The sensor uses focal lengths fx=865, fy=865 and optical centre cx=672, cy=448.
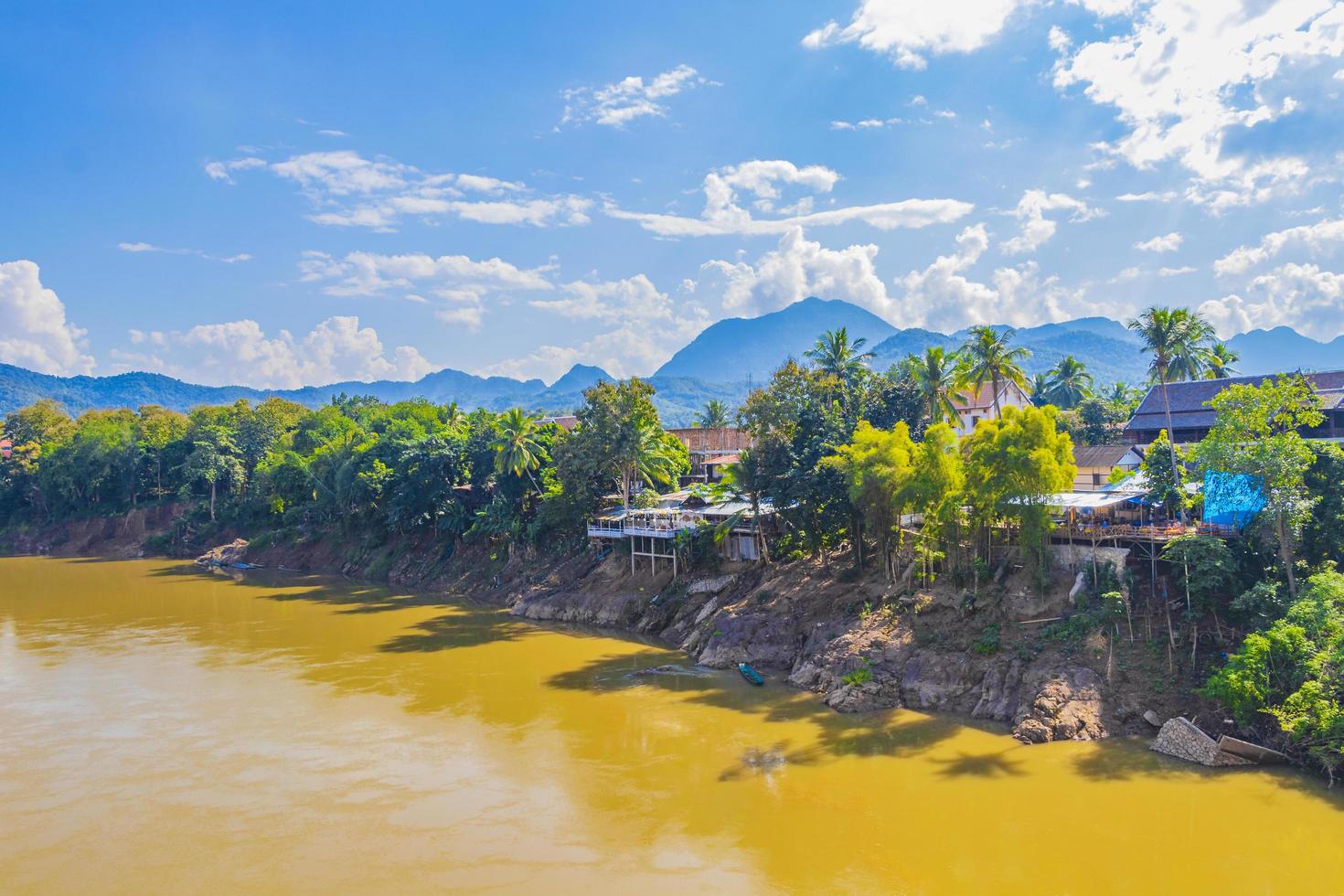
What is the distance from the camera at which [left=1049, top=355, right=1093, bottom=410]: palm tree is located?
6744cm

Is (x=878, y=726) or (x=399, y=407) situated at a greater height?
(x=399, y=407)

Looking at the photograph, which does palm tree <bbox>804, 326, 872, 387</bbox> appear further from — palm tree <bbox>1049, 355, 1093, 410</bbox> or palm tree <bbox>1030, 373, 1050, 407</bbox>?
palm tree <bbox>1030, 373, 1050, 407</bbox>

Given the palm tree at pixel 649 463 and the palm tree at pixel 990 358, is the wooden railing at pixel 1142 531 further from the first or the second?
the palm tree at pixel 649 463

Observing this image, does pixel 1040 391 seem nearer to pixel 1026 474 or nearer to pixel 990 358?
pixel 990 358

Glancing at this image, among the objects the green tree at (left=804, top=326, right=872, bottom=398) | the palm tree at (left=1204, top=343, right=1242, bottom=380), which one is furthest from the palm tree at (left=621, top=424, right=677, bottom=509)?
the palm tree at (left=1204, top=343, right=1242, bottom=380)

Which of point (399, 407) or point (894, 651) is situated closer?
point (894, 651)

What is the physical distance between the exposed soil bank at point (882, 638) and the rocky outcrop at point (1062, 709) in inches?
1.5

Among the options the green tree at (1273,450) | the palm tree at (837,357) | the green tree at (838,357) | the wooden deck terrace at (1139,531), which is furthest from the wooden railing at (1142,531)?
the palm tree at (837,357)

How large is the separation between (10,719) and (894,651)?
30.2m

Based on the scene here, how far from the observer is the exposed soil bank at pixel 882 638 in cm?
2538

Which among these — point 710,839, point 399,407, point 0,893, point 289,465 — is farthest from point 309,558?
point 710,839

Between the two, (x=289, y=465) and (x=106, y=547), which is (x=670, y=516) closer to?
(x=289, y=465)

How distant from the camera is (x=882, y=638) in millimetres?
30328

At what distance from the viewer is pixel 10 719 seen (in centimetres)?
2936
